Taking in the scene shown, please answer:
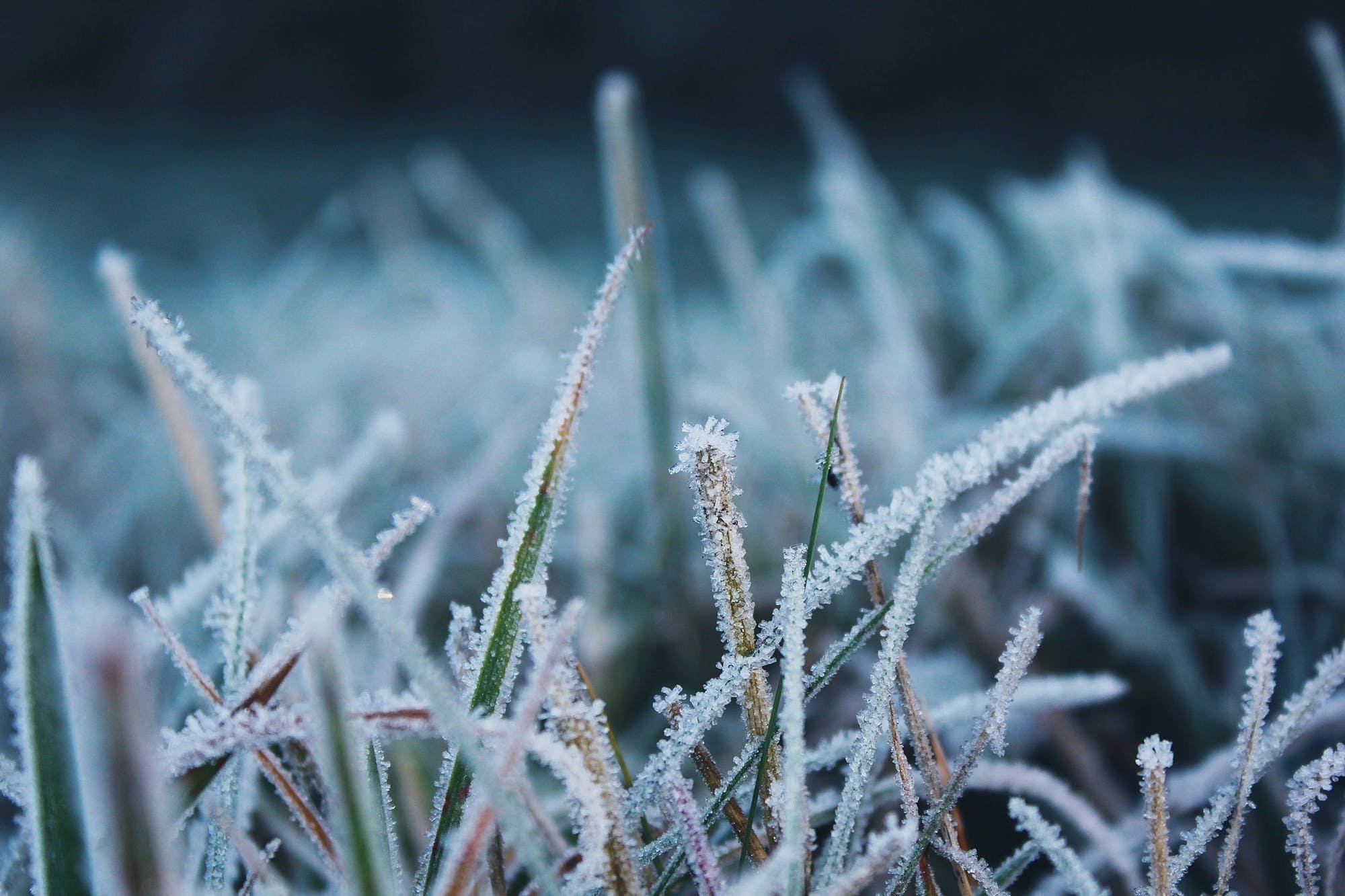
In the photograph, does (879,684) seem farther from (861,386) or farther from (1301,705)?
(861,386)

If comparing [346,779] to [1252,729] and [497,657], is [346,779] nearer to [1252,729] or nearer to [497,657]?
[497,657]

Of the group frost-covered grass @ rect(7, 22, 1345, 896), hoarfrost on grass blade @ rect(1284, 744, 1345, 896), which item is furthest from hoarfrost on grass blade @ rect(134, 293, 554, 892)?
hoarfrost on grass blade @ rect(1284, 744, 1345, 896)

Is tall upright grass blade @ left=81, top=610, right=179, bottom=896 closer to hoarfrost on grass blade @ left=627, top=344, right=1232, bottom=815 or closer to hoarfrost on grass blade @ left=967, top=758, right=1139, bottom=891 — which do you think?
hoarfrost on grass blade @ left=627, top=344, right=1232, bottom=815

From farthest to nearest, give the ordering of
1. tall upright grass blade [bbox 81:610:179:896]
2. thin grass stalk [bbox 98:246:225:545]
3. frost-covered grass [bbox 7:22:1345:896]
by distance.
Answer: thin grass stalk [bbox 98:246:225:545] < frost-covered grass [bbox 7:22:1345:896] < tall upright grass blade [bbox 81:610:179:896]

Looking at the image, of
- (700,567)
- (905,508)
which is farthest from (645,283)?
(905,508)

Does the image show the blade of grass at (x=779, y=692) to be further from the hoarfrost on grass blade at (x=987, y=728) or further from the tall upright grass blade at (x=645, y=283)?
the tall upright grass blade at (x=645, y=283)

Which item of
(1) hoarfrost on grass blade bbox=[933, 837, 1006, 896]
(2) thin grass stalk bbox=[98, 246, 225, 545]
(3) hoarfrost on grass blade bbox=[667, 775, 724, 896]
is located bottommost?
(1) hoarfrost on grass blade bbox=[933, 837, 1006, 896]

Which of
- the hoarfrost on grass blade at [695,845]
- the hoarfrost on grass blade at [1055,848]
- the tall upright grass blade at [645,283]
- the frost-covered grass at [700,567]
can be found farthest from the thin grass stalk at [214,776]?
the tall upright grass blade at [645,283]

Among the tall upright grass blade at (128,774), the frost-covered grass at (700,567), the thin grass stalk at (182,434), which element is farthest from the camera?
the thin grass stalk at (182,434)
